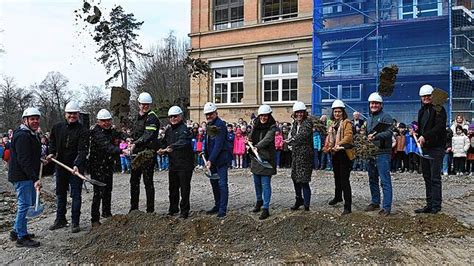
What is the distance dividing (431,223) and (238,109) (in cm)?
2050

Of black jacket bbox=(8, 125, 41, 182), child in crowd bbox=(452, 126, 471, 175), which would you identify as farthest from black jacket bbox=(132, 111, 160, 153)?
child in crowd bbox=(452, 126, 471, 175)

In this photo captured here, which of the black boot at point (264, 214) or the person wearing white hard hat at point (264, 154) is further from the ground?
the person wearing white hard hat at point (264, 154)

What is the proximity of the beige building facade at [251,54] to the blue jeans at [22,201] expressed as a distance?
1896cm

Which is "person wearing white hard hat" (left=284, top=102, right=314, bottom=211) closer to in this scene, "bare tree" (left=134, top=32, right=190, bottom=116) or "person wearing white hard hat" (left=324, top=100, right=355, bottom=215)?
"person wearing white hard hat" (left=324, top=100, right=355, bottom=215)

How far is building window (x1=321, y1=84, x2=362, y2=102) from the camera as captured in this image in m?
22.0

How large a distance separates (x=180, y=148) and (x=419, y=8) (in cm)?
1535

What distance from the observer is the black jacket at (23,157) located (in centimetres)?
699

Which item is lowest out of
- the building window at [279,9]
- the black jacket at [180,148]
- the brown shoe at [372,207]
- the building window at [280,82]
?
the brown shoe at [372,207]

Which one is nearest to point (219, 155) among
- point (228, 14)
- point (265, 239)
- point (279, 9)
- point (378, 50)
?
point (265, 239)

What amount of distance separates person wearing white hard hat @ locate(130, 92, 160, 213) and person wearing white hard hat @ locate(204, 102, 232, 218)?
0.94 meters

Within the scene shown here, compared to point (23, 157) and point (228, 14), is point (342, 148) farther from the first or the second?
point (228, 14)

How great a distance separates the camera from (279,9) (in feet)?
88.3

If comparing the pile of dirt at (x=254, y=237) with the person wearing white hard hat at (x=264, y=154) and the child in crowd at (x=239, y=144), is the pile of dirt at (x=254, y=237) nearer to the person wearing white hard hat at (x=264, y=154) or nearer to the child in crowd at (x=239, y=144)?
the person wearing white hard hat at (x=264, y=154)

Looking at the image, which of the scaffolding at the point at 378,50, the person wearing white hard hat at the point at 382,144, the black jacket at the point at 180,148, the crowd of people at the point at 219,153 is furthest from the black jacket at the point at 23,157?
the scaffolding at the point at 378,50
